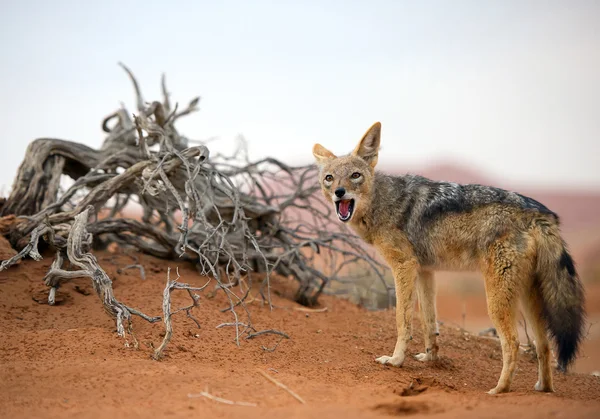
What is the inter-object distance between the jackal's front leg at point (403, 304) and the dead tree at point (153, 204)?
58.7 inches

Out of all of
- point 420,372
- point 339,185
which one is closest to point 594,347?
point 420,372

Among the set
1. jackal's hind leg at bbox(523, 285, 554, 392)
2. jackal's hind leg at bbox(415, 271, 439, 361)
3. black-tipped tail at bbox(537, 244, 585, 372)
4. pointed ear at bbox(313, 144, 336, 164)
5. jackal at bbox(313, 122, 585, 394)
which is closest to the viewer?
black-tipped tail at bbox(537, 244, 585, 372)

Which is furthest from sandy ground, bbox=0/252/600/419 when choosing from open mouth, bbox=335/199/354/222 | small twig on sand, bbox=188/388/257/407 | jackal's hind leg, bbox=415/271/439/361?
open mouth, bbox=335/199/354/222

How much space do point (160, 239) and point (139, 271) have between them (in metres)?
0.67

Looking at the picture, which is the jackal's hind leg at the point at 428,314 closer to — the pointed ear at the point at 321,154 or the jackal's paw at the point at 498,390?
the jackal's paw at the point at 498,390

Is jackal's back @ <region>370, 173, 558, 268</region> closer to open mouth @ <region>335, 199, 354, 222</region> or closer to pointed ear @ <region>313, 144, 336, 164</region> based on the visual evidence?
open mouth @ <region>335, 199, 354, 222</region>

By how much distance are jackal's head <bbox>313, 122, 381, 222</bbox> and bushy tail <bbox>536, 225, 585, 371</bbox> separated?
1913 mm

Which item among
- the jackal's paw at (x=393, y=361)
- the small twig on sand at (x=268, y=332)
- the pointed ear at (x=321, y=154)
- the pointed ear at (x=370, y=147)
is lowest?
the small twig on sand at (x=268, y=332)

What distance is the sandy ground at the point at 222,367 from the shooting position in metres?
4.04

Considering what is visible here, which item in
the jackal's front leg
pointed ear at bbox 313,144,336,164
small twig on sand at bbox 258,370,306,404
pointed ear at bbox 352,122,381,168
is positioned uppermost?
pointed ear at bbox 352,122,381,168

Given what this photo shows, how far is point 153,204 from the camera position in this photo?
343 inches

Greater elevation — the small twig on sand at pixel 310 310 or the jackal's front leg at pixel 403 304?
the jackal's front leg at pixel 403 304

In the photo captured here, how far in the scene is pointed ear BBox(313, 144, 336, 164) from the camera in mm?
6902

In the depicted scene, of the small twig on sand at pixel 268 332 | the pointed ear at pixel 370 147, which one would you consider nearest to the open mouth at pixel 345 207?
the pointed ear at pixel 370 147
